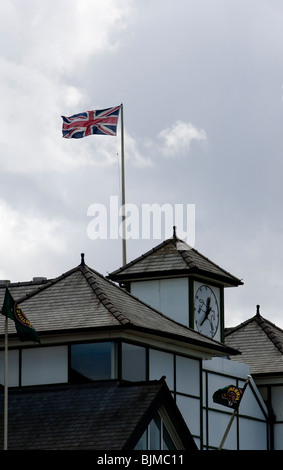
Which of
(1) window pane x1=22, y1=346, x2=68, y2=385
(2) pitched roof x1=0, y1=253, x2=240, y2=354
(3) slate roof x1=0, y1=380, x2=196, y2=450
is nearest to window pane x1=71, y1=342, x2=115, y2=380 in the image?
(1) window pane x1=22, y1=346, x2=68, y2=385

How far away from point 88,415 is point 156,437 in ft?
6.31

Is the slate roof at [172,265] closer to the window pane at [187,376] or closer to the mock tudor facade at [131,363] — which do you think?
the mock tudor facade at [131,363]

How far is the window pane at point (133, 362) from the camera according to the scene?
41781mm

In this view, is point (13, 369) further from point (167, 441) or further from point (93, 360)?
point (167, 441)

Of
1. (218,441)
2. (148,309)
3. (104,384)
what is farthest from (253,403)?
(104,384)

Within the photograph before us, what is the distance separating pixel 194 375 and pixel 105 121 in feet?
48.2

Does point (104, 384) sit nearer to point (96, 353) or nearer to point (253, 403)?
point (96, 353)

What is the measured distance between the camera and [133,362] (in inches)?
1658

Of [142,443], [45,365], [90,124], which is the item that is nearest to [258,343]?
[90,124]

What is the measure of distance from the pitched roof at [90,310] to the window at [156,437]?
3.18 meters

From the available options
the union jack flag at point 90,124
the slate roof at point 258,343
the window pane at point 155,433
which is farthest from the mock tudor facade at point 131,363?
the union jack flag at point 90,124

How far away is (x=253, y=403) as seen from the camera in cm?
4953
